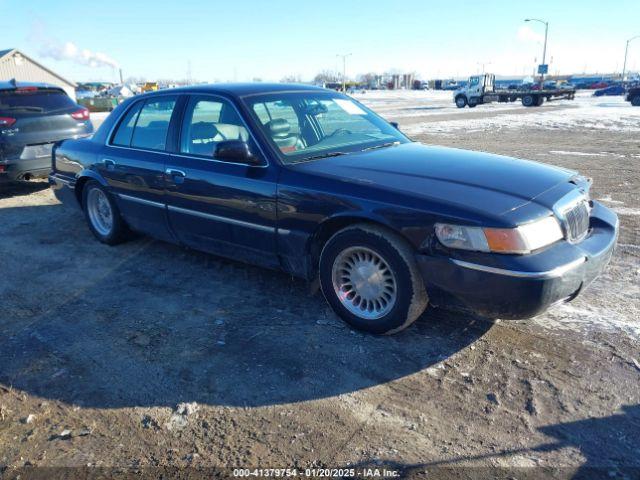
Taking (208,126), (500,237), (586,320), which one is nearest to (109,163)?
(208,126)

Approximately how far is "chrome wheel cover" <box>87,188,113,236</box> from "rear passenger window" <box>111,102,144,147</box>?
2.15 ft

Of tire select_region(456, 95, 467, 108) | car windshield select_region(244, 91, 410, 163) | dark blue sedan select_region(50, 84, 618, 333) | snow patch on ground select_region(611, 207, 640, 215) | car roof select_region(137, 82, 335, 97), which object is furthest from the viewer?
tire select_region(456, 95, 467, 108)

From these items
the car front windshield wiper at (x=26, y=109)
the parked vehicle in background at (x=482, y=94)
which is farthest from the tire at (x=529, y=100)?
the car front windshield wiper at (x=26, y=109)

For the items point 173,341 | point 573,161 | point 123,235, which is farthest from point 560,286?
point 573,161

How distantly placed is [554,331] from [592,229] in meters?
0.77

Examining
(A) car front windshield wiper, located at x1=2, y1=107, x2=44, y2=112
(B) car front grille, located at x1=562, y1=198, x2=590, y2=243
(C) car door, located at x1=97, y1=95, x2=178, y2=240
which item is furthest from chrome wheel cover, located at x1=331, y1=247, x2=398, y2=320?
(A) car front windshield wiper, located at x1=2, y1=107, x2=44, y2=112

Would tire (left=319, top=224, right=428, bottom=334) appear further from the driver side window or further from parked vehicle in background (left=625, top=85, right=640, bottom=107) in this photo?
parked vehicle in background (left=625, top=85, right=640, bottom=107)

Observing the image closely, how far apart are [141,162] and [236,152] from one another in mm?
1413

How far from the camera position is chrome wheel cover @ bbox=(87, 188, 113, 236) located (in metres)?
5.52

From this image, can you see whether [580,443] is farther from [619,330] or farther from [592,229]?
[592,229]

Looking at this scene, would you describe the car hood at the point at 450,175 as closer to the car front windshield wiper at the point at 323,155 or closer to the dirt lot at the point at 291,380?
the car front windshield wiper at the point at 323,155

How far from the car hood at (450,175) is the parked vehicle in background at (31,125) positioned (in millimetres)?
5902

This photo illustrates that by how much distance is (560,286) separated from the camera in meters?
2.91

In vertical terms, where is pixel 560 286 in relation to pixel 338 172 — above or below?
below
